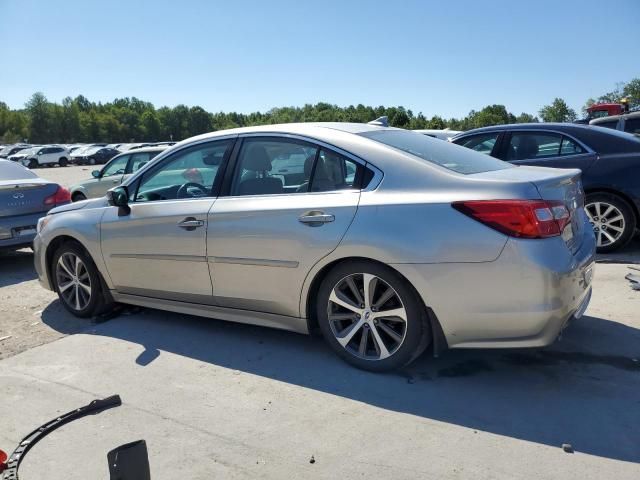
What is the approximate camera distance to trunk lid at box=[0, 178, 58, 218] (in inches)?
286

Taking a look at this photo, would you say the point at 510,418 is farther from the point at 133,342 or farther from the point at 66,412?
the point at 133,342

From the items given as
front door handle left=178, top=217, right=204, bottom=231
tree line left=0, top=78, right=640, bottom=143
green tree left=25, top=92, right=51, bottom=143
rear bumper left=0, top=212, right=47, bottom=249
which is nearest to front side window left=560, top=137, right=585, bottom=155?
front door handle left=178, top=217, right=204, bottom=231

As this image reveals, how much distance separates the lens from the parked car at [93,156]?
52.3m

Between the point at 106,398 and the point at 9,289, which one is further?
the point at 9,289

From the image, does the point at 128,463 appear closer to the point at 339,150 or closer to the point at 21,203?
the point at 339,150

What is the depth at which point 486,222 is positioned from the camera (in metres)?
3.14

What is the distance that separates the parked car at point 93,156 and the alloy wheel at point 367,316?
5269cm

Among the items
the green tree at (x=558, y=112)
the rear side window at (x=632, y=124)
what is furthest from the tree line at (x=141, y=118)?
the rear side window at (x=632, y=124)

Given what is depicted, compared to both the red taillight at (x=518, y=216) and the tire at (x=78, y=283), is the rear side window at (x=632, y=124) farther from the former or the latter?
the tire at (x=78, y=283)

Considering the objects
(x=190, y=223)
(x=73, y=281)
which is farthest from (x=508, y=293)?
(x=73, y=281)

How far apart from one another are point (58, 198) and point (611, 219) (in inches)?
284

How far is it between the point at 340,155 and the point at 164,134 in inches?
4914

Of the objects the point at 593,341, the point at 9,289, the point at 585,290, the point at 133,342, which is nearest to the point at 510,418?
the point at 585,290

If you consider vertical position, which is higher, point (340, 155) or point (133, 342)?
point (340, 155)
